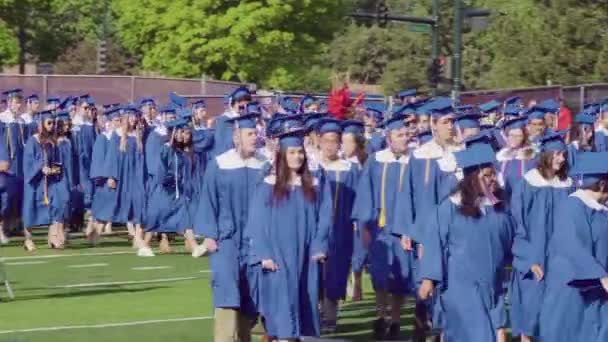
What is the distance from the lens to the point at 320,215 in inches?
497

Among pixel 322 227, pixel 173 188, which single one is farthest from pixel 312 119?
pixel 173 188

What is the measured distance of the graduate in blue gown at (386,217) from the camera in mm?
15758

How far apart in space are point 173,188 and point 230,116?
19.1ft

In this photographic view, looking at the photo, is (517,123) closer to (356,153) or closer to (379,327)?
(356,153)

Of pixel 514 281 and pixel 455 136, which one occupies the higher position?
pixel 455 136

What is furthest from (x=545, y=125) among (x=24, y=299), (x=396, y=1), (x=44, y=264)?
(x=396, y=1)

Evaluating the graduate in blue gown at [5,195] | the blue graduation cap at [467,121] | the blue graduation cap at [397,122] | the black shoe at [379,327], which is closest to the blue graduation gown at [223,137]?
the blue graduation cap at [397,122]

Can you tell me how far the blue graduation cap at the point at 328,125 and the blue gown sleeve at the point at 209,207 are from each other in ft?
7.74

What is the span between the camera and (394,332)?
609 inches

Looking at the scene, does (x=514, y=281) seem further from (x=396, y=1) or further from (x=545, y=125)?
(x=396, y=1)

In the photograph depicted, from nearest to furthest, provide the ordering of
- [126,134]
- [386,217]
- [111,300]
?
[386,217]
[111,300]
[126,134]

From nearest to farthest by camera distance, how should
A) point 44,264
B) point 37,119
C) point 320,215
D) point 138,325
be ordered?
point 320,215, point 138,325, point 44,264, point 37,119

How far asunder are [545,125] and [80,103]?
10826mm

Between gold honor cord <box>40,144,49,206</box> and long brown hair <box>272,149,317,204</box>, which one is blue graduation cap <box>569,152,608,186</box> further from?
gold honor cord <box>40,144,49,206</box>
